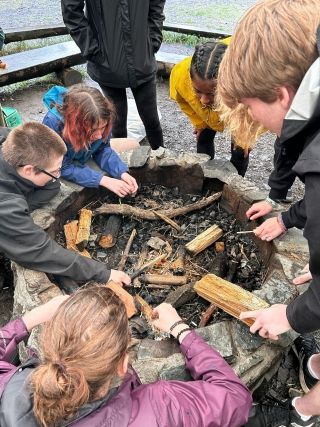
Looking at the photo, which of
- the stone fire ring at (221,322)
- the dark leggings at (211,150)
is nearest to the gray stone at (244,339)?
the stone fire ring at (221,322)

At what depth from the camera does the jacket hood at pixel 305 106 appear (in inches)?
48.9

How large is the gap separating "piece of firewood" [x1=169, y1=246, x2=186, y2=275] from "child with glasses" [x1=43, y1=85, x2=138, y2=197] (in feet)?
1.97

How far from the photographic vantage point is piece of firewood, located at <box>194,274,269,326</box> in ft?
7.17

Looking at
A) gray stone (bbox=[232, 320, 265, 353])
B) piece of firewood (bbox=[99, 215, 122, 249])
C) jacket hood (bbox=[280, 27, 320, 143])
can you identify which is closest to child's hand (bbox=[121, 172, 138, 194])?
piece of firewood (bbox=[99, 215, 122, 249])

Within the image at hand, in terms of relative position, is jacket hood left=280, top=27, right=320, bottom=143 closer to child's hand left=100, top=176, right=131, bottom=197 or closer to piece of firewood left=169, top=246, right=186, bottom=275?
piece of firewood left=169, top=246, right=186, bottom=275

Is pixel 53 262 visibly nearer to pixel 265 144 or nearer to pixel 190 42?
pixel 265 144

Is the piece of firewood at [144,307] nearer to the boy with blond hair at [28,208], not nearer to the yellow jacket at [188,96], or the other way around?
the boy with blond hair at [28,208]

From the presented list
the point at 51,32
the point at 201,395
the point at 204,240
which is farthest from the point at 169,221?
the point at 51,32

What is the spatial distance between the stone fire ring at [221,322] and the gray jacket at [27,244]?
0.10m

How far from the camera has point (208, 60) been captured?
258 centimetres

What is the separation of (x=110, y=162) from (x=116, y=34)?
1256mm

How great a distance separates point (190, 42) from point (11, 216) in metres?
6.89

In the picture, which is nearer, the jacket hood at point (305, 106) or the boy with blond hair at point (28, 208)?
the jacket hood at point (305, 106)

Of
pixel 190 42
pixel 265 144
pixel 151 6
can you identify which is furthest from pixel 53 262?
pixel 190 42
